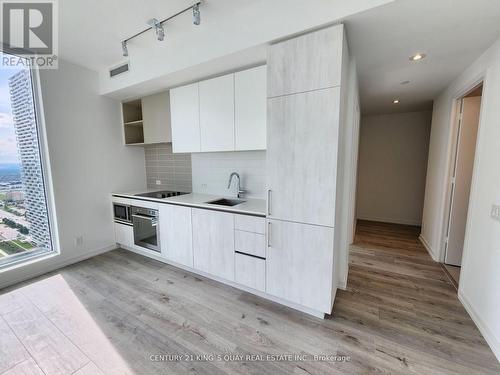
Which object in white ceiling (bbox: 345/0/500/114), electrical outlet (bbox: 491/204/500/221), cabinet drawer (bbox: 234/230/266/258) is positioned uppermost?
white ceiling (bbox: 345/0/500/114)

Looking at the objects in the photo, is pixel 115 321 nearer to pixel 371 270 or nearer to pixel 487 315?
pixel 371 270

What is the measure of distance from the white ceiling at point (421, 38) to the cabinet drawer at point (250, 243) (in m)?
1.86

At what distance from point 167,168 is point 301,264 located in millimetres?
2674

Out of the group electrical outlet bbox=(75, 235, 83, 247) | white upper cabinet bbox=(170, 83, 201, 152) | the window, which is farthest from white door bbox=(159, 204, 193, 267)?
the window

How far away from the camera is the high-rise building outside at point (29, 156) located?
2455mm

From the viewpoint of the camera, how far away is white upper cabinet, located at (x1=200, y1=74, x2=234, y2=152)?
7.48 feet

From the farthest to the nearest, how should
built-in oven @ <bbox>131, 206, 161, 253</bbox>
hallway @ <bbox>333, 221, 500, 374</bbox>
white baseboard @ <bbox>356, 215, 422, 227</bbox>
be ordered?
1. white baseboard @ <bbox>356, 215, 422, 227</bbox>
2. built-in oven @ <bbox>131, 206, 161, 253</bbox>
3. hallway @ <bbox>333, 221, 500, 374</bbox>

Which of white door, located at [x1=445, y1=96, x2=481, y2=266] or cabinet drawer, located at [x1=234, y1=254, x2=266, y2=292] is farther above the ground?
white door, located at [x1=445, y1=96, x2=481, y2=266]

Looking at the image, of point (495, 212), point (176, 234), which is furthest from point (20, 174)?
point (495, 212)

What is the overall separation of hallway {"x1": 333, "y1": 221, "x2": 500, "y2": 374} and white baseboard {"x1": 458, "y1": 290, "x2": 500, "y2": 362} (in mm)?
34

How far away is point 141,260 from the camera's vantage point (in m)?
2.97

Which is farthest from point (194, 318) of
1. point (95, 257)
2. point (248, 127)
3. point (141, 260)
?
point (95, 257)

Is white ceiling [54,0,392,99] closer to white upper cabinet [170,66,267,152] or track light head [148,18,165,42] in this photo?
track light head [148,18,165,42]

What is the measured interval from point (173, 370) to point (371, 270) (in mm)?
2424
